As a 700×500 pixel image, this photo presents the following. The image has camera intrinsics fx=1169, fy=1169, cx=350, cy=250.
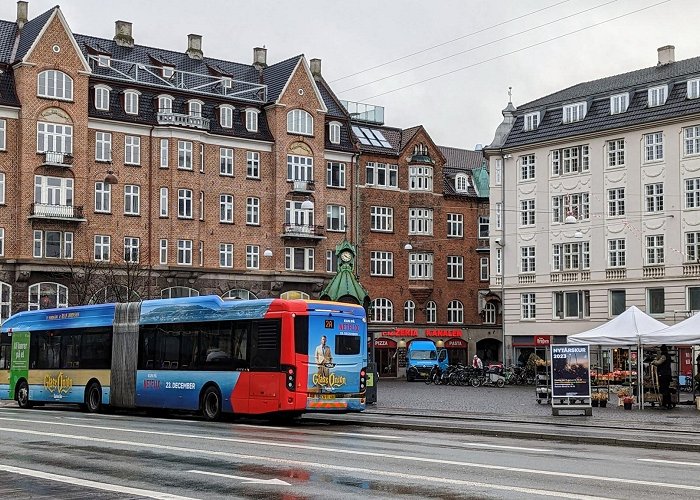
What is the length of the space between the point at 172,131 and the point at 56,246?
9.32 m

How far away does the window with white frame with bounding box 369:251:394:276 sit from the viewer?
74.5 meters

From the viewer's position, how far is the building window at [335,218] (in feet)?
→ 235

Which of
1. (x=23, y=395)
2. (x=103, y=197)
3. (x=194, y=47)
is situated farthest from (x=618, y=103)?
(x=23, y=395)

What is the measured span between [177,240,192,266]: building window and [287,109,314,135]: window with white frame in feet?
32.2

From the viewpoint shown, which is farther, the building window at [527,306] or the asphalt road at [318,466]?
the building window at [527,306]

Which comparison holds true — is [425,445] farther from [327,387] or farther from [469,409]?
[469,409]

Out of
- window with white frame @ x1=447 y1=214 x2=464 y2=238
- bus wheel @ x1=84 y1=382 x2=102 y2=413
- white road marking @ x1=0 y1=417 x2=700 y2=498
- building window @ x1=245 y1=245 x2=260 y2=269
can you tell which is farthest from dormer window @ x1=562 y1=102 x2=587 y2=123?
white road marking @ x1=0 y1=417 x2=700 y2=498

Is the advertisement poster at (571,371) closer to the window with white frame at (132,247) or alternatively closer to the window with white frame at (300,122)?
the window with white frame at (132,247)

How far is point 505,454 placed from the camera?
18234 mm

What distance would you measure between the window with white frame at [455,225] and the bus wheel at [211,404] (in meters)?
50.9

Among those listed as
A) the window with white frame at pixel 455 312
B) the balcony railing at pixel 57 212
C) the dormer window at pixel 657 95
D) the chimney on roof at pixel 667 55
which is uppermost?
the chimney on roof at pixel 667 55

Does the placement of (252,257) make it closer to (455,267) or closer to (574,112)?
(455,267)

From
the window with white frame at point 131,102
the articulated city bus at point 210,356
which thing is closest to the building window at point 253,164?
the window with white frame at point 131,102

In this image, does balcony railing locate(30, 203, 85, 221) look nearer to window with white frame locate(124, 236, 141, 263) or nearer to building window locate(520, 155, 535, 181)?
window with white frame locate(124, 236, 141, 263)
